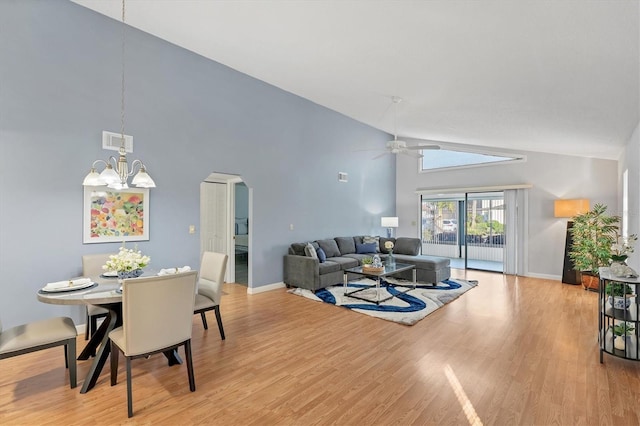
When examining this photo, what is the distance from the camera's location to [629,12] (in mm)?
1871

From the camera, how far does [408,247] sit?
23.7 feet

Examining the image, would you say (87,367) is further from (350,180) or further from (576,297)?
(576,297)

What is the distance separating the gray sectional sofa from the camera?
570 cm

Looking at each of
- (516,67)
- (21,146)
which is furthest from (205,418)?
(516,67)

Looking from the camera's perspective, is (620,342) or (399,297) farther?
(399,297)

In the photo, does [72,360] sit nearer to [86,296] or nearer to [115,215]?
[86,296]

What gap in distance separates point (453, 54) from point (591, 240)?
4.70 meters

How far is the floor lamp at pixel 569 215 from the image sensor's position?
609 cm

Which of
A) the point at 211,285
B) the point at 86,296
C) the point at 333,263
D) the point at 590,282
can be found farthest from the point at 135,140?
the point at 590,282

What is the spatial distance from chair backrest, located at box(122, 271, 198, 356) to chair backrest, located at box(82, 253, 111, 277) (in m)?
1.77

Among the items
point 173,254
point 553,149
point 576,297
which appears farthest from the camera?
point 553,149

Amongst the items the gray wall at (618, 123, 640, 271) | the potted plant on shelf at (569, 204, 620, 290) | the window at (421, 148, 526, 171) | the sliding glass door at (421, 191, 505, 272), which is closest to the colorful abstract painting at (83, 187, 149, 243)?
the gray wall at (618, 123, 640, 271)

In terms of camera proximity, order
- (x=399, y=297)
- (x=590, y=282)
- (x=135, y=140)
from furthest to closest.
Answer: (x=590, y=282), (x=399, y=297), (x=135, y=140)

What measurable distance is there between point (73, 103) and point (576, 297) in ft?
26.4
